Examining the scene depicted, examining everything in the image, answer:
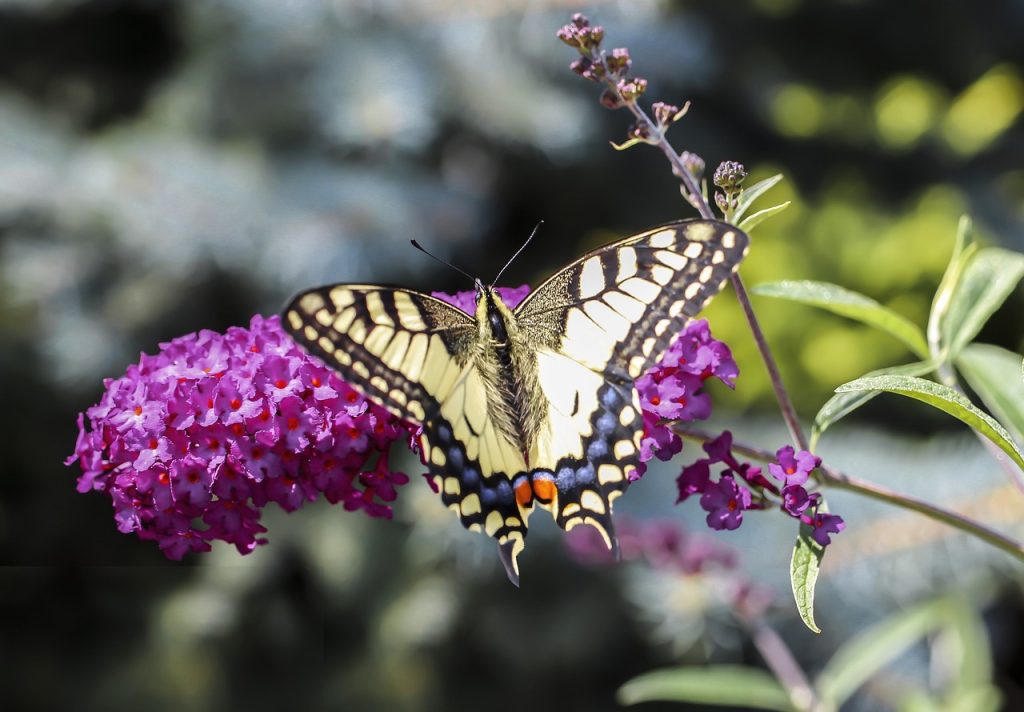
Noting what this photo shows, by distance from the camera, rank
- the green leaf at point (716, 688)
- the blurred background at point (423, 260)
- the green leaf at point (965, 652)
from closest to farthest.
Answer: the green leaf at point (716, 688)
the green leaf at point (965, 652)
the blurred background at point (423, 260)

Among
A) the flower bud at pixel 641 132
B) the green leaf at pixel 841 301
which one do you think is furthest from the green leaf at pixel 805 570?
the flower bud at pixel 641 132

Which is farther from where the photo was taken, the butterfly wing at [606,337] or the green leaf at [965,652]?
the green leaf at [965,652]

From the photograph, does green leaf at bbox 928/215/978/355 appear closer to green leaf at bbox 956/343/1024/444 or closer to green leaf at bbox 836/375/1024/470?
green leaf at bbox 956/343/1024/444

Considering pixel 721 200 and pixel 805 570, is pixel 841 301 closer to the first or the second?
pixel 721 200

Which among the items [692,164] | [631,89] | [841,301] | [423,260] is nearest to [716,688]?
[841,301]

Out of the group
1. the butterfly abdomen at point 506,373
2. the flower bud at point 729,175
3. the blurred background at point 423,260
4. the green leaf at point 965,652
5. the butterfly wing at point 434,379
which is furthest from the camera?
the blurred background at point 423,260

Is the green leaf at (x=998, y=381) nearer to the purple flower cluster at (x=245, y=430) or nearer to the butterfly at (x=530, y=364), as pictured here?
the purple flower cluster at (x=245, y=430)
